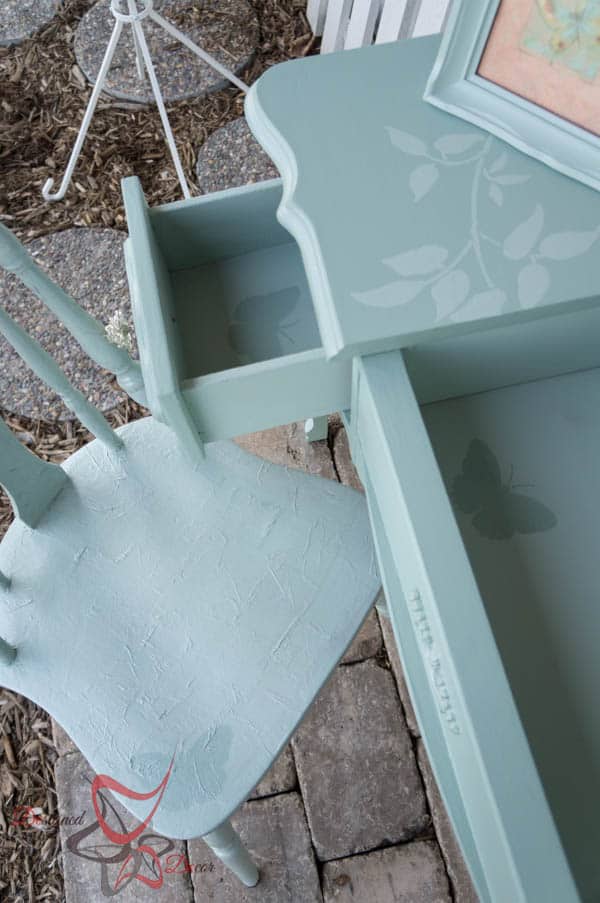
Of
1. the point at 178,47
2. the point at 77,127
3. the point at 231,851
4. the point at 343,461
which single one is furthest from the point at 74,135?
the point at 231,851

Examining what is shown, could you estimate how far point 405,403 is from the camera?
0.61 metres

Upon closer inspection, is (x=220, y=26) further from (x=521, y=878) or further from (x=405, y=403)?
(x=521, y=878)

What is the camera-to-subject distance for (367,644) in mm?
1273

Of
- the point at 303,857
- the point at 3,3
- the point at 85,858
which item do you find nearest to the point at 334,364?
the point at 303,857

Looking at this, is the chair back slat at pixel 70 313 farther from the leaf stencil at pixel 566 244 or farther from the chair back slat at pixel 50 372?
the leaf stencil at pixel 566 244

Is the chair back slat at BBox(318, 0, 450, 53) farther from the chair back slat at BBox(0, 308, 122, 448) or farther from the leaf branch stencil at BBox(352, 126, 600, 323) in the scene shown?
the chair back slat at BBox(0, 308, 122, 448)

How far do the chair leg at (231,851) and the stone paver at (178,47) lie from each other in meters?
1.76

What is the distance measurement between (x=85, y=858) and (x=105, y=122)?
5.62ft

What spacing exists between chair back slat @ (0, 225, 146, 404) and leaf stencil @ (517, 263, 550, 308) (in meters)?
0.46

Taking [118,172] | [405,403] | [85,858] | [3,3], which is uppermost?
[405,403]

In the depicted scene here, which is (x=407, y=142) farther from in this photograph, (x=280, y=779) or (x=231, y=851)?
(x=280, y=779)

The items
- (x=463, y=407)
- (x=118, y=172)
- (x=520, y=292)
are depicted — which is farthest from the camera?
(x=118, y=172)

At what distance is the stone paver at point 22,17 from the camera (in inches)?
79.7

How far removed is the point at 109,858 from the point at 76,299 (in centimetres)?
113
